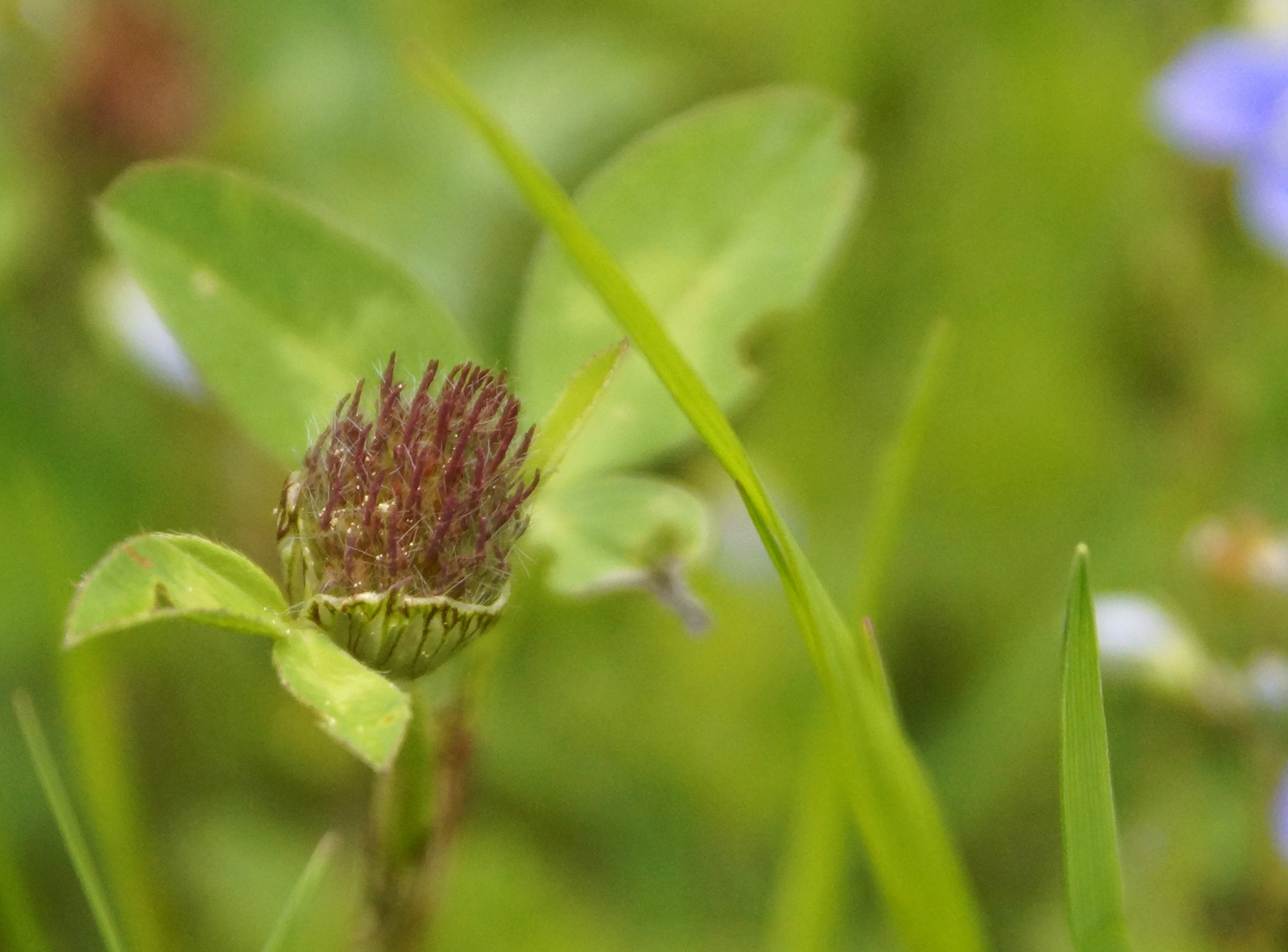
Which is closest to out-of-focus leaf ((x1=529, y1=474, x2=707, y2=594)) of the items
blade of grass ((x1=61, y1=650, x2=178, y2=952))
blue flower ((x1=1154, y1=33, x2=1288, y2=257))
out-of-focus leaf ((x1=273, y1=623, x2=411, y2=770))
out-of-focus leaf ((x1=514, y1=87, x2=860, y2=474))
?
out-of-focus leaf ((x1=514, y1=87, x2=860, y2=474))

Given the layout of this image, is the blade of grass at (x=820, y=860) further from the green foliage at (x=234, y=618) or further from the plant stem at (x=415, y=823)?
the green foliage at (x=234, y=618)

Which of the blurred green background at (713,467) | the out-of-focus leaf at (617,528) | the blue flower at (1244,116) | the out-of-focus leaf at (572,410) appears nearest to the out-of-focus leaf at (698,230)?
the out-of-focus leaf at (617,528)

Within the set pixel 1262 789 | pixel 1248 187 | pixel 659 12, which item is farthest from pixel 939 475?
pixel 659 12

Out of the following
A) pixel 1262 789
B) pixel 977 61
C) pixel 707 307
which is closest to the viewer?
pixel 707 307

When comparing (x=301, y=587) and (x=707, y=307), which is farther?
(x=707, y=307)

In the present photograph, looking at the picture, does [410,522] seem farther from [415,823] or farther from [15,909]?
[15,909]

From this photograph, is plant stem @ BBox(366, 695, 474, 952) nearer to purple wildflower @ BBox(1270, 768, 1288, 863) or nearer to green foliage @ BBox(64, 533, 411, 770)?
green foliage @ BBox(64, 533, 411, 770)

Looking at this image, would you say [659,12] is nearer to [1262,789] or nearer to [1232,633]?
[1232,633]

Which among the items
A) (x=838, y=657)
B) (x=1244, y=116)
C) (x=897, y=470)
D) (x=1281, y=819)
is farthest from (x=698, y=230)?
(x=1244, y=116)
